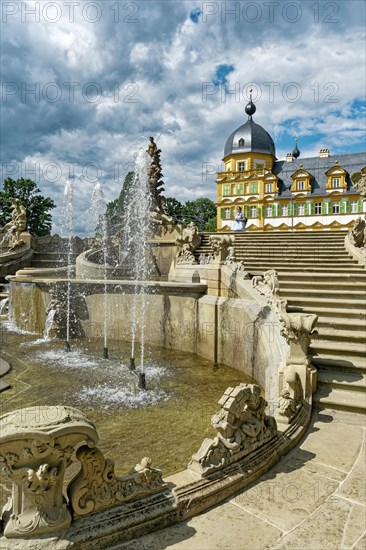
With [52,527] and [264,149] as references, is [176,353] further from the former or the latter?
[264,149]

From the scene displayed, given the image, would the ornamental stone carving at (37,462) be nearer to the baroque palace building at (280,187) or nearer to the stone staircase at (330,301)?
the stone staircase at (330,301)

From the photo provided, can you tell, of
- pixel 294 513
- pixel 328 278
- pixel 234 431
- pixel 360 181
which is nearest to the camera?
pixel 294 513

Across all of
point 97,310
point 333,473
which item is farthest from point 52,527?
point 97,310

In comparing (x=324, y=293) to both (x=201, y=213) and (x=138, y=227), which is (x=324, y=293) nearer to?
(x=138, y=227)

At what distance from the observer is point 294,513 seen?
9.87ft

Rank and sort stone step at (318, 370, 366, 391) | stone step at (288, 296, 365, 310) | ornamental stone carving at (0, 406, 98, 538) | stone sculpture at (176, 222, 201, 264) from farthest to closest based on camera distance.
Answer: stone sculpture at (176, 222, 201, 264) → stone step at (288, 296, 365, 310) → stone step at (318, 370, 366, 391) → ornamental stone carving at (0, 406, 98, 538)


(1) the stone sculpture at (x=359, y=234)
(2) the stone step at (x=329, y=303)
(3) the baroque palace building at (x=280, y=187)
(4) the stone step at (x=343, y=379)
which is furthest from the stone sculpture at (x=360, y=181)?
(3) the baroque palace building at (x=280, y=187)

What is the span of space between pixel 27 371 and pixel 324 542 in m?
6.35

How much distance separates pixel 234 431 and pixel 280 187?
54.9 meters

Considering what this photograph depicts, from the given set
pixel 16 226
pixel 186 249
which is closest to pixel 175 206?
pixel 16 226

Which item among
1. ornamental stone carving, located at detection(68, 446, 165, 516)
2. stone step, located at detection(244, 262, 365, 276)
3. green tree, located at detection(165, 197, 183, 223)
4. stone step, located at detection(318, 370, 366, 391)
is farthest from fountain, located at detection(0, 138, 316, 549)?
green tree, located at detection(165, 197, 183, 223)

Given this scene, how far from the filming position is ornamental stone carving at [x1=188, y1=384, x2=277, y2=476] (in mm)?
3201

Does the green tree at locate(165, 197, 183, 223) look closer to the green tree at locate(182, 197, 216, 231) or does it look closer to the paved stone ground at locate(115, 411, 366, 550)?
the green tree at locate(182, 197, 216, 231)

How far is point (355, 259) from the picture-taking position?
35.4 feet
